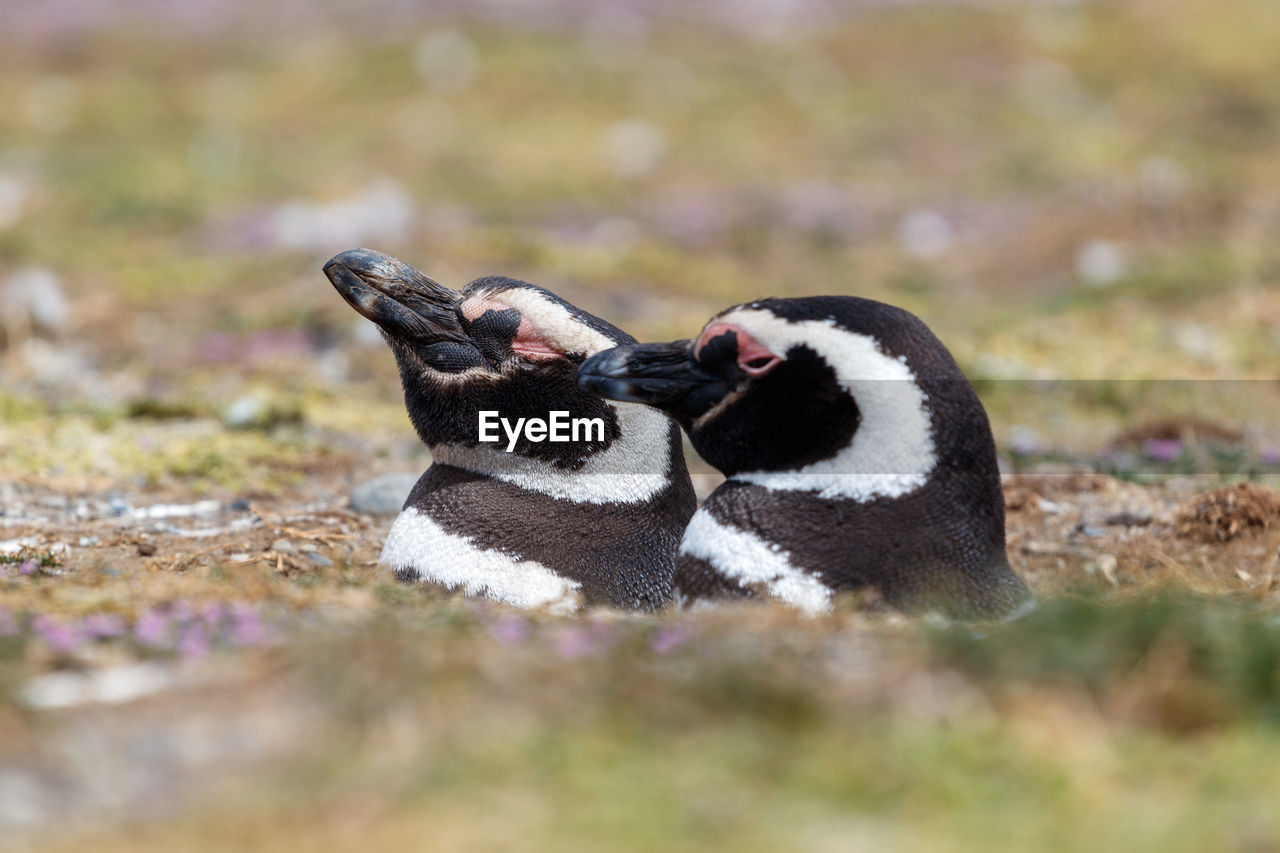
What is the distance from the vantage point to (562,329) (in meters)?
5.09

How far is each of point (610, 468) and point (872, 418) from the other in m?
1.20

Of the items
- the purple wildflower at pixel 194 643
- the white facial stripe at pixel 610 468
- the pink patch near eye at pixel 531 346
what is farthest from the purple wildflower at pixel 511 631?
the pink patch near eye at pixel 531 346

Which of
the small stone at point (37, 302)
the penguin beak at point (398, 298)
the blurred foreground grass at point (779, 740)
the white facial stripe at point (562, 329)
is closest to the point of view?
the blurred foreground grass at point (779, 740)

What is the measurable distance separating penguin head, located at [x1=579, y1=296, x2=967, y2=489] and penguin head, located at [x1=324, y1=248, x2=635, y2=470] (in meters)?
0.59

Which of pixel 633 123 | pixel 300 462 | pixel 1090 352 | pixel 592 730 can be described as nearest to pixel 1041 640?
pixel 592 730

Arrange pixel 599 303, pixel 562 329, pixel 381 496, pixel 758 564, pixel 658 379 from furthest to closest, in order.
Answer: pixel 599 303 → pixel 381 496 → pixel 562 329 → pixel 658 379 → pixel 758 564

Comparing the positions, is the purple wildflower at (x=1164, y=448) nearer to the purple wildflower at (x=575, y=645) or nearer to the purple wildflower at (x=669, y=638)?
the purple wildflower at (x=669, y=638)

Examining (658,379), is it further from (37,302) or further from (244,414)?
(37,302)

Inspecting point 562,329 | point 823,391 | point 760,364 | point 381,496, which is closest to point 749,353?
point 760,364

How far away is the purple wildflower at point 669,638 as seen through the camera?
350 centimetres

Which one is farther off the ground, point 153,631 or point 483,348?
point 483,348

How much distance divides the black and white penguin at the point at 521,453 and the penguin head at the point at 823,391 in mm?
623

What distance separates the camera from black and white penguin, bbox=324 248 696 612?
16.3 ft

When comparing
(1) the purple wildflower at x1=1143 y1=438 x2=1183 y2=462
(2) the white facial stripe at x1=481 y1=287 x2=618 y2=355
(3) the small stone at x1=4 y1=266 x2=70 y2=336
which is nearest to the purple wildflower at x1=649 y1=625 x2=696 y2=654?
(2) the white facial stripe at x1=481 y1=287 x2=618 y2=355
